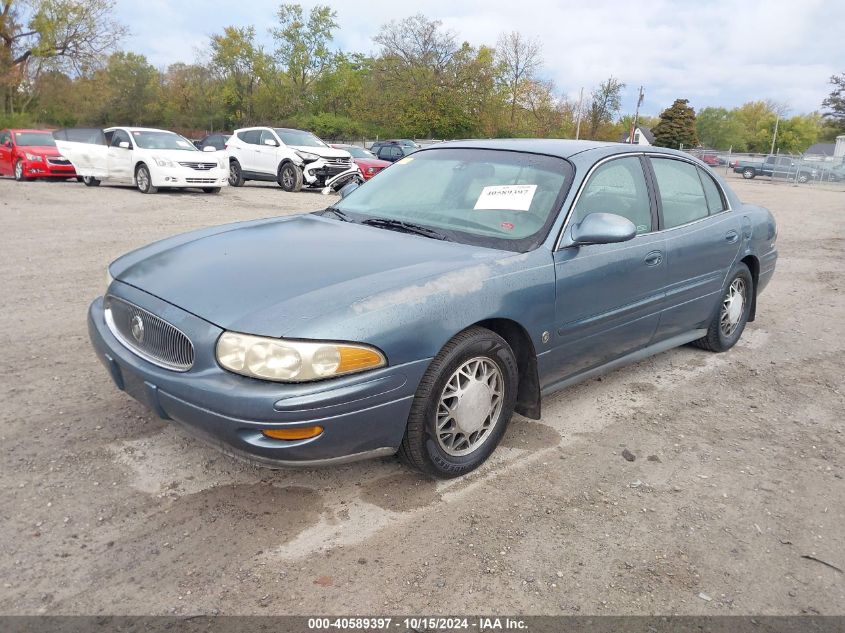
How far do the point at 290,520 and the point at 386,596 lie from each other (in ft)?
2.03

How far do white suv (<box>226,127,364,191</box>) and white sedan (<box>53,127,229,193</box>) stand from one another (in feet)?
6.77

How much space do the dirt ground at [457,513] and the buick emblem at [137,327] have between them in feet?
2.02

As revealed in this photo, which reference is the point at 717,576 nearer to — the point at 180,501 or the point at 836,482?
the point at 836,482

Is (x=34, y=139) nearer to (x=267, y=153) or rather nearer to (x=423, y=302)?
(x=267, y=153)

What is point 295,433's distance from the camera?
253cm

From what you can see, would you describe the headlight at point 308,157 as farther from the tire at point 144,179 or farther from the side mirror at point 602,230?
the side mirror at point 602,230

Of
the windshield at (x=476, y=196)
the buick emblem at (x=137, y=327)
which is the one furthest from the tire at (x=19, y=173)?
the buick emblem at (x=137, y=327)

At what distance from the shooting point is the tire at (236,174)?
1875 cm

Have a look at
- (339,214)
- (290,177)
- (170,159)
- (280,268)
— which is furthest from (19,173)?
(280,268)

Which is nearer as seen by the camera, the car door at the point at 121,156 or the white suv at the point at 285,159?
the car door at the point at 121,156

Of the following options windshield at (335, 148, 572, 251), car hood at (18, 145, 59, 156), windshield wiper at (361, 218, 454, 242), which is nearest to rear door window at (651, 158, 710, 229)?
windshield at (335, 148, 572, 251)

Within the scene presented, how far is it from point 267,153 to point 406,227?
50.2 ft

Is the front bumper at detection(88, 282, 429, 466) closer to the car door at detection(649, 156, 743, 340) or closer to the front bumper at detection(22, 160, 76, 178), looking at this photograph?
the car door at detection(649, 156, 743, 340)

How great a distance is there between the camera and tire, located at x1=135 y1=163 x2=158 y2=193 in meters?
15.0
